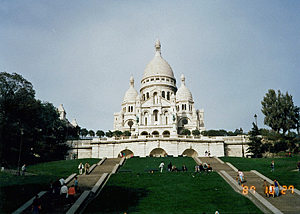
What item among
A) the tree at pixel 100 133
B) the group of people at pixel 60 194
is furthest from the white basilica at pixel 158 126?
the group of people at pixel 60 194

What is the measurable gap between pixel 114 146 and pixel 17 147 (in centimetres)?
1720

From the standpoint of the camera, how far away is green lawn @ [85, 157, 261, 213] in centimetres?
1683

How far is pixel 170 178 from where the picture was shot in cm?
2423

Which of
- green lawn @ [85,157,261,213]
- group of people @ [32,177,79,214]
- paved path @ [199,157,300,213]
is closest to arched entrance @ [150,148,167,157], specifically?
green lawn @ [85,157,261,213]

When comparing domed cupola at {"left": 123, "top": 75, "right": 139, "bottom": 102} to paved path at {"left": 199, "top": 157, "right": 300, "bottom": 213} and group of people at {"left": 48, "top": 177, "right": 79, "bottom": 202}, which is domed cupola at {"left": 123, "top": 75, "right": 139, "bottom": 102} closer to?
paved path at {"left": 199, "top": 157, "right": 300, "bottom": 213}

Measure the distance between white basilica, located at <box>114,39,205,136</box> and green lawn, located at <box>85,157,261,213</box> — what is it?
41159 millimetres

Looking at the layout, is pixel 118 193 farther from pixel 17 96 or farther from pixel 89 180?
pixel 17 96

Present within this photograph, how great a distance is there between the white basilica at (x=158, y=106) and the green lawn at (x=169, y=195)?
4116 centimetres

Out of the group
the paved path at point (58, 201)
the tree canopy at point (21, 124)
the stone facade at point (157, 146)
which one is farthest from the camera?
the stone facade at point (157, 146)

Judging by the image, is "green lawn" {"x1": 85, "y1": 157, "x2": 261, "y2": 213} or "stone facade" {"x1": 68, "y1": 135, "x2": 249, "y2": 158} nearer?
"green lawn" {"x1": 85, "y1": 157, "x2": 261, "y2": 213}

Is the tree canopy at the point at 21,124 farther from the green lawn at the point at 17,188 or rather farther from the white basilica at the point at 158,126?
the green lawn at the point at 17,188

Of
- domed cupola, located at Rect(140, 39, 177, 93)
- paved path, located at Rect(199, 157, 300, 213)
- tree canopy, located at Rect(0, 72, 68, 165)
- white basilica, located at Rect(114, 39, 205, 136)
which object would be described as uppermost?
domed cupola, located at Rect(140, 39, 177, 93)

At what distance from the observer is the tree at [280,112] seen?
4850cm

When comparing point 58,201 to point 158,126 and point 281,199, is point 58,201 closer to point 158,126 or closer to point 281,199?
point 281,199
